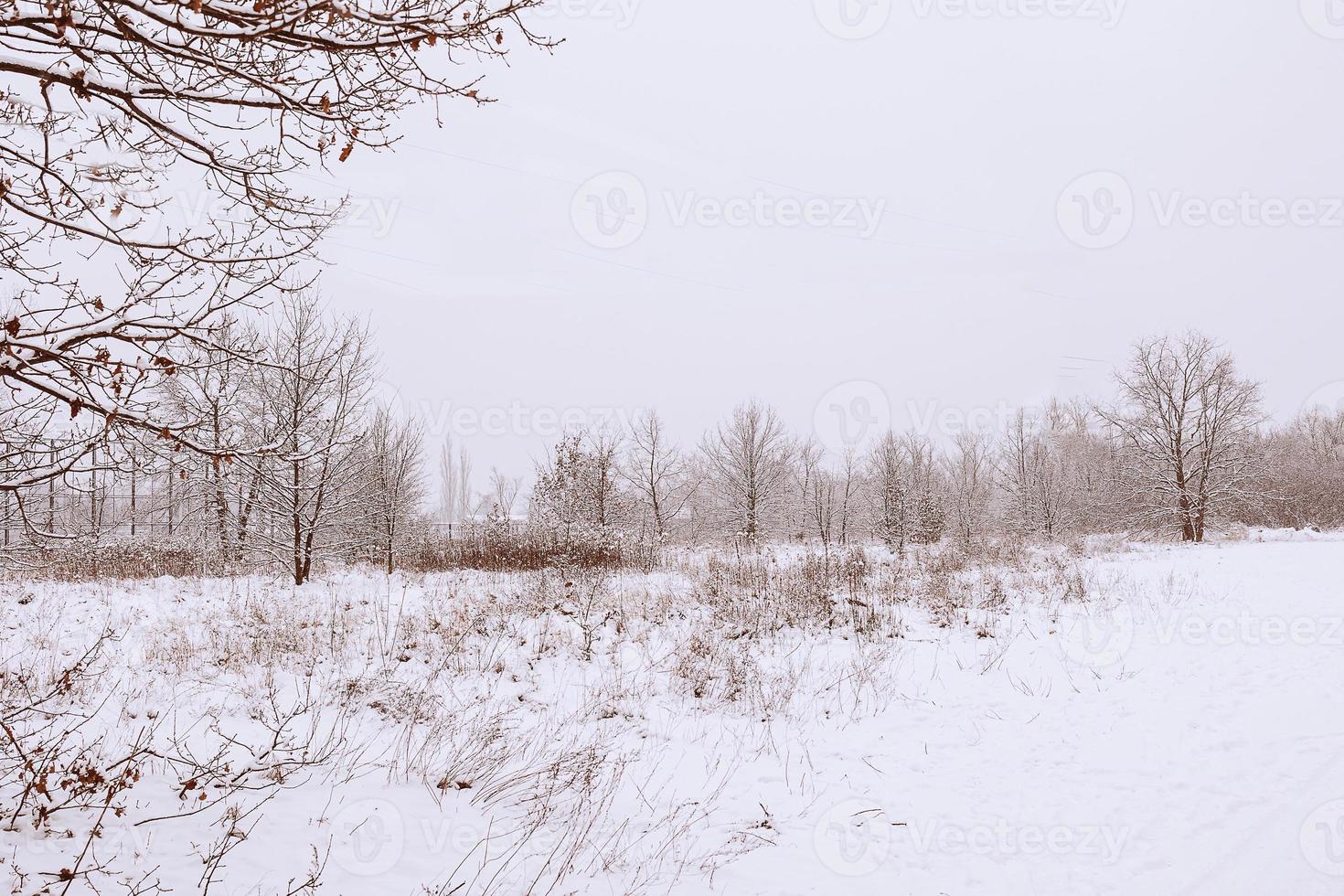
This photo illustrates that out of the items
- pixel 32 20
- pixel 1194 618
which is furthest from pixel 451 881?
pixel 1194 618

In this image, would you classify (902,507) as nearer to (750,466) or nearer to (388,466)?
(750,466)

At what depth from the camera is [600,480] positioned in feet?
69.7

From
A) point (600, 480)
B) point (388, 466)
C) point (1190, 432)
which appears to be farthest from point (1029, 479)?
point (388, 466)

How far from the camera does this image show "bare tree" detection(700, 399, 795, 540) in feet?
98.8

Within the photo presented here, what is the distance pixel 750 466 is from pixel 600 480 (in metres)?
11.1

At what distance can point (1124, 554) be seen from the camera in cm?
1888

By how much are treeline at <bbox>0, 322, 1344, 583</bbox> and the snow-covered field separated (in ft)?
5.02

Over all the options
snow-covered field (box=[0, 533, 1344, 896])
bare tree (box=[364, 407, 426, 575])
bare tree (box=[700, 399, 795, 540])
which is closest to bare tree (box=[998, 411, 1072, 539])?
bare tree (box=[700, 399, 795, 540])

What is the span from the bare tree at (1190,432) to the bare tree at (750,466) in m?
15.3

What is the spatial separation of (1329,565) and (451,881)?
18796 millimetres

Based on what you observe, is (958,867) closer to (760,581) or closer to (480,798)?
(480,798)

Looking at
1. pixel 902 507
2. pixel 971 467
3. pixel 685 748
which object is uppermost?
pixel 971 467

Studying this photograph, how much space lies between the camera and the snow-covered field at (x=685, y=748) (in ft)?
10.8

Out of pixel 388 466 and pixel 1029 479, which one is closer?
pixel 388 466
